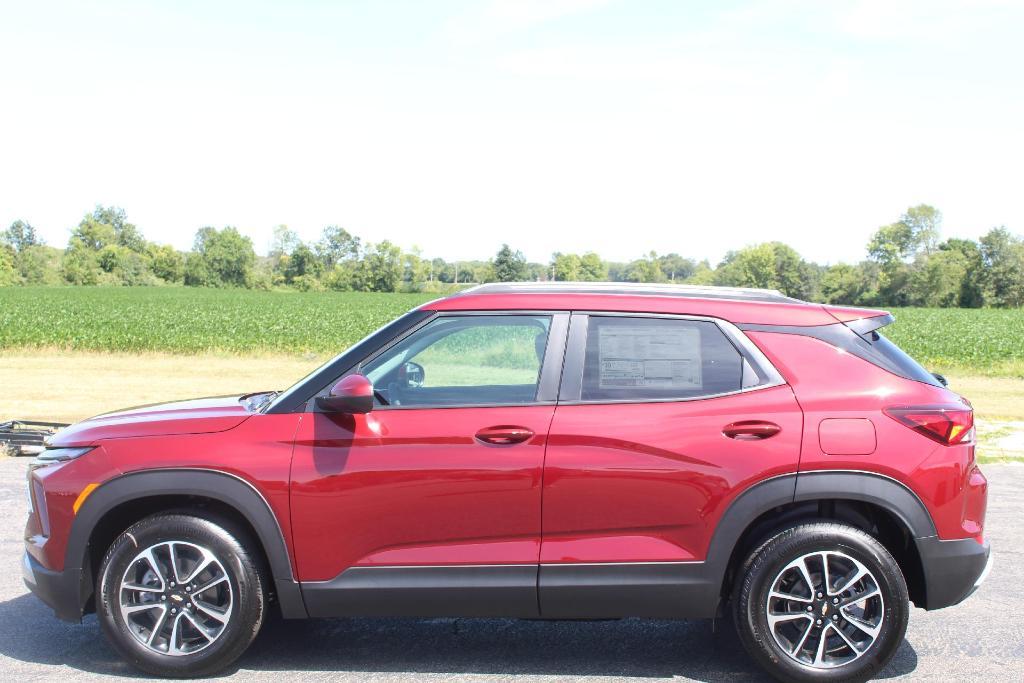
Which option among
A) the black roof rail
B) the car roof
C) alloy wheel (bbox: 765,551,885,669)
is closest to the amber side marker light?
the car roof

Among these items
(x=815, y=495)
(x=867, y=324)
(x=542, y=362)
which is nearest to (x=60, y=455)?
(x=542, y=362)

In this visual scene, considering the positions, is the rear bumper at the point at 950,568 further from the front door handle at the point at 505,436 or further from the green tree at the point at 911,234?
the green tree at the point at 911,234

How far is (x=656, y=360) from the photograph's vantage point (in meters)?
4.37

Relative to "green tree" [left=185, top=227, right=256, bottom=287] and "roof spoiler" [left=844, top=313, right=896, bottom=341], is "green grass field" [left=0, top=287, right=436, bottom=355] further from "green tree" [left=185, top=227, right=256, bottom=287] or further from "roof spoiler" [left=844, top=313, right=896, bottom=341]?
"green tree" [left=185, top=227, right=256, bottom=287]

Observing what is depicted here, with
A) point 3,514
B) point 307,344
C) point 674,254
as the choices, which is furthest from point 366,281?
point 3,514

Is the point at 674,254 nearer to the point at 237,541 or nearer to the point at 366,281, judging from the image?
the point at 366,281

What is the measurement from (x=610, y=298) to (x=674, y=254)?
5506 inches

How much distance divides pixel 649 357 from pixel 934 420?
4.07ft

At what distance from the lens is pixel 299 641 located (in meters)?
4.90

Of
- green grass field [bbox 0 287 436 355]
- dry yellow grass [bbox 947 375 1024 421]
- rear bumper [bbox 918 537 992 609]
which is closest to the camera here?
rear bumper [bbox 918 537 992 609]

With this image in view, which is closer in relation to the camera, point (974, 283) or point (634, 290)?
point (634, 290)

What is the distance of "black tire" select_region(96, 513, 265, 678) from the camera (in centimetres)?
425

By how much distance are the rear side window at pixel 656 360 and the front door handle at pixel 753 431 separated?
19cm

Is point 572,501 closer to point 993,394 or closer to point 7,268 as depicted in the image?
point 993,394
